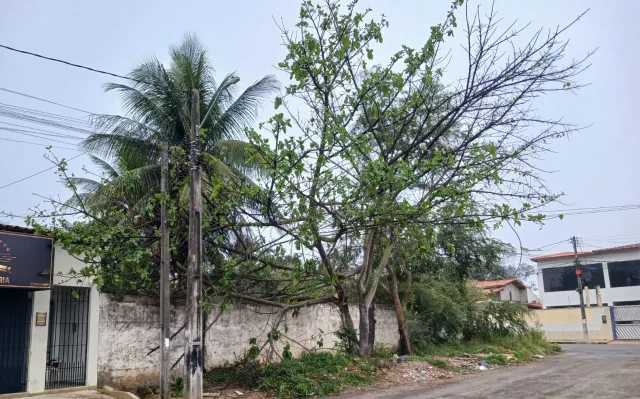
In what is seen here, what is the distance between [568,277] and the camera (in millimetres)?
46656

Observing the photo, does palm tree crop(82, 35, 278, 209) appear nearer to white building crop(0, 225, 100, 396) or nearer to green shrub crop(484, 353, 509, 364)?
white building crop(0, 225, 100, 396)

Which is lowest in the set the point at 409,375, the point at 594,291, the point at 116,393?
the point at 409,375

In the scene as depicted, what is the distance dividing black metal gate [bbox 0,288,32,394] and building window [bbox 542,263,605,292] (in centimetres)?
4256

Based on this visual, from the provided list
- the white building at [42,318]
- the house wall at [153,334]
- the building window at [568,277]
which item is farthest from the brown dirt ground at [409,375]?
the building window at [568,277]

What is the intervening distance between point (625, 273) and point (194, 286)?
42821 mm

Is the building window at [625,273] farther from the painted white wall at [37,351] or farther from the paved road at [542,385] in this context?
the painted white wall at [37,351]

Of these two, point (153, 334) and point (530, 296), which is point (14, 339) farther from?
point (530, 296)

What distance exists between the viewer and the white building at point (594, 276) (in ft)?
142

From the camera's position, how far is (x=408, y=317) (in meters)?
21.4

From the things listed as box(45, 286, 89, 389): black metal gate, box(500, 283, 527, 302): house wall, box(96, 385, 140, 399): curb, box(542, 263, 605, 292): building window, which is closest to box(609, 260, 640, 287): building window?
box(542, 263, 605, 292): building window

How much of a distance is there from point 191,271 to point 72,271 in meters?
3.05

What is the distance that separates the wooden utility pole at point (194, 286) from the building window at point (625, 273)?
42.4 m

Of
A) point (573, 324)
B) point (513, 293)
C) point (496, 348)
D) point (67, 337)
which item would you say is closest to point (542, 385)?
point (496, 348)

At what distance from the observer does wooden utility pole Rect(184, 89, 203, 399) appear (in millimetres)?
9969
